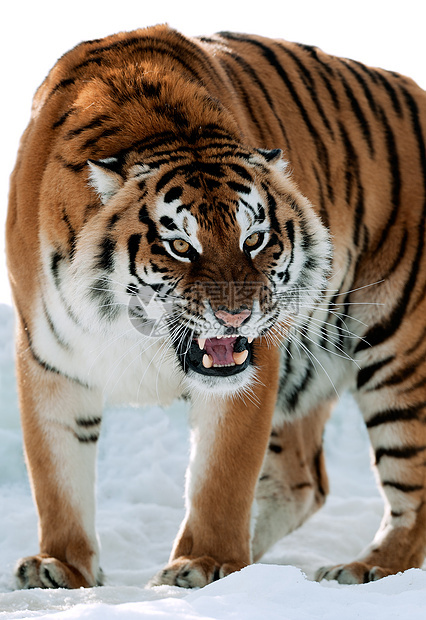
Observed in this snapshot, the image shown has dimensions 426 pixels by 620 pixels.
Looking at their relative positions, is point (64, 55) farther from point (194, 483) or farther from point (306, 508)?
point (306, 508)

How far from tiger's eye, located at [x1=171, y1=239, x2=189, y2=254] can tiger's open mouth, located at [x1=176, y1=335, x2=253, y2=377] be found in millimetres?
254

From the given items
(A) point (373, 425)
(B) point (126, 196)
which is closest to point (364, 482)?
(A) point (373, 425)

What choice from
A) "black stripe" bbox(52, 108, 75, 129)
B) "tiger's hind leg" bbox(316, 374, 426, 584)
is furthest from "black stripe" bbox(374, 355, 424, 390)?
"black stripe" bbox(52, 108, 75, 129)

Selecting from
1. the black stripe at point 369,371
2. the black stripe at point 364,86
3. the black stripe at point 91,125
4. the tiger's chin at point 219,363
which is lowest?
the black stripe at point 369,371

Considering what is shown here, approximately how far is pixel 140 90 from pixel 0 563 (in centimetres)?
175

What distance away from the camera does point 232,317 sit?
90.8 inches

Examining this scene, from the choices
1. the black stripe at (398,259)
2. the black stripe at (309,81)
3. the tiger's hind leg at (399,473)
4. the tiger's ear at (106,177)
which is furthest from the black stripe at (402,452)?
the tiger's ear at (106,177)

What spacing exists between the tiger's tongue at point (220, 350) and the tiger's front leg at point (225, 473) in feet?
0.94

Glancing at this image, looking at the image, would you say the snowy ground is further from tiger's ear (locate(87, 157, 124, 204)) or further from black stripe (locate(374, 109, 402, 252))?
black stripe (locate(374, 109, 402, 252))

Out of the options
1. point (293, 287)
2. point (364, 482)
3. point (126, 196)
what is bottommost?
point (364, 482)

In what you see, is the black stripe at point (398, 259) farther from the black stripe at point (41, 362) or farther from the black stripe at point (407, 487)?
the black stripe at point (41, 362)

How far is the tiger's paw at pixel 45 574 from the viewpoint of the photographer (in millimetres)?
2697

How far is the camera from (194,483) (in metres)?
2.79

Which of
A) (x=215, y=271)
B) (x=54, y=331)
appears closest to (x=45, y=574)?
(x=54, y=331)
